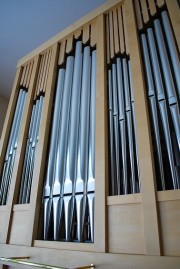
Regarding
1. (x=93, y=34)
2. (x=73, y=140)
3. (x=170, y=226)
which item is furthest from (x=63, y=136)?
(x=93, y=34)

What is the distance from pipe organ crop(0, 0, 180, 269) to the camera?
1.65 metres

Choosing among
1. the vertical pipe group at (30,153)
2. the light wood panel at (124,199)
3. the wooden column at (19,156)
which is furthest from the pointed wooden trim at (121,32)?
the light wood panel at (124,199)

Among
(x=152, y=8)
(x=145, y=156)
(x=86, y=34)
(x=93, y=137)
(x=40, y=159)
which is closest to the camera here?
(x=145, y=156)

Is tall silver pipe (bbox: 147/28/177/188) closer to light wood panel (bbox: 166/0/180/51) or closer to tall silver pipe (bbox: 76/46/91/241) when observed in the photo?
light wood panel (bbox: 166/0/180/51)

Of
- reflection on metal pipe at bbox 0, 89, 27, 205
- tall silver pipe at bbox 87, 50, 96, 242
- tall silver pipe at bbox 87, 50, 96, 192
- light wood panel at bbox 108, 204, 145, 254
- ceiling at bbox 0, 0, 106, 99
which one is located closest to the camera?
light wood panel at bbox 108, 204, 145, 254

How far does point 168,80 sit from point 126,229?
1.37m

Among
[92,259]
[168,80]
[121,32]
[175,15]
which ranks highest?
[121,32]

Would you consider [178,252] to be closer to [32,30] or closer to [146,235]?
[146,235]

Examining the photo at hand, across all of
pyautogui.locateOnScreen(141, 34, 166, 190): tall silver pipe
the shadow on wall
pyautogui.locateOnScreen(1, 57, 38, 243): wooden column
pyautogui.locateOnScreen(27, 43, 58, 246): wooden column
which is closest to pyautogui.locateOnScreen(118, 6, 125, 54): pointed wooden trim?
pyautogui.locateOnScreen(141, 34, 166, 190): tall silver pipe

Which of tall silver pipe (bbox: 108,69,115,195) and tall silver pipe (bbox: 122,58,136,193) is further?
tall silver pipe (bbox: 108,69,115,195)

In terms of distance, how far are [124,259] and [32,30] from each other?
3915 millimetres

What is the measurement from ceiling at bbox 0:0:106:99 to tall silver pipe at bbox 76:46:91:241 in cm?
120

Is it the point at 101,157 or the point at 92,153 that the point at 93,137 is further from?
the point at 101,157

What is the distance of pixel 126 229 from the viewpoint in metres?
1.65
